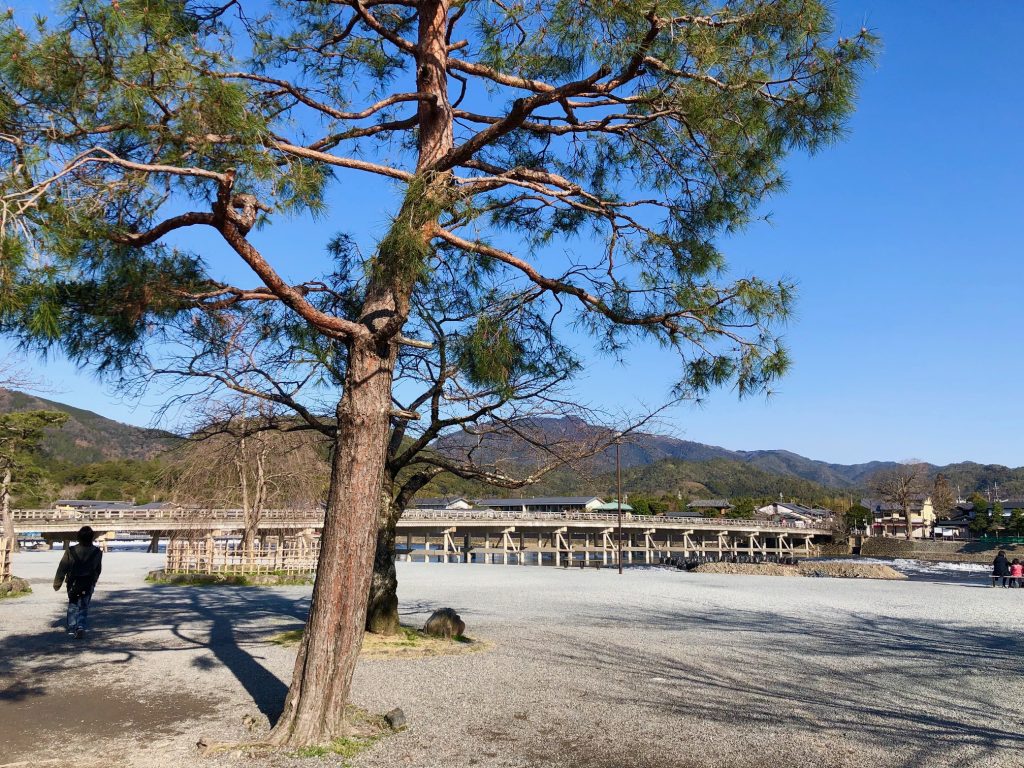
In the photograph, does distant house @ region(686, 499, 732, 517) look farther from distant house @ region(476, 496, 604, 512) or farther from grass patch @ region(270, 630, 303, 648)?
grass patch @ region(270, 630, 303, 648)

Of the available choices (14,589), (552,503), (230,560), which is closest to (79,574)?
(14,589)

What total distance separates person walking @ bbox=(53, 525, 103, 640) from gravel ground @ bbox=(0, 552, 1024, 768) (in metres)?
0.28

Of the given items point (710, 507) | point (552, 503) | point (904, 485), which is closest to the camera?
point (904, 485)

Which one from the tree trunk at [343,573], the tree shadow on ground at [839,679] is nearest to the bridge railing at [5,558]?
the tree shadow on ground at [839,679]

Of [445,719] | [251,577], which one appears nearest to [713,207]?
[445,719]

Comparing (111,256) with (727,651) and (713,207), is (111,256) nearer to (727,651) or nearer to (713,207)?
(713,207)

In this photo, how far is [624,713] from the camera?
4.96 m

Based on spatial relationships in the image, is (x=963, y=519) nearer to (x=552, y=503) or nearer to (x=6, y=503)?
(x=552, y=503)

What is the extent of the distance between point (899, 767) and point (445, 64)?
5.34 m

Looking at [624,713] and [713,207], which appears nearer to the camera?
[624,713]

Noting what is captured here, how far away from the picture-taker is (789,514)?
7500cm

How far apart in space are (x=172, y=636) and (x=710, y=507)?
243 ft

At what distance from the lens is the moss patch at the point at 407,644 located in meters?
7.31

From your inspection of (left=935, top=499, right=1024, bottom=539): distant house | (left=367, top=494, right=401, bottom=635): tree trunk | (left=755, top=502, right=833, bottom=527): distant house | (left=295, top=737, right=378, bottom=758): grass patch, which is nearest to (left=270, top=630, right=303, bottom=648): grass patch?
(left=367, top=494, right=401, bottom=635): tree trunk
